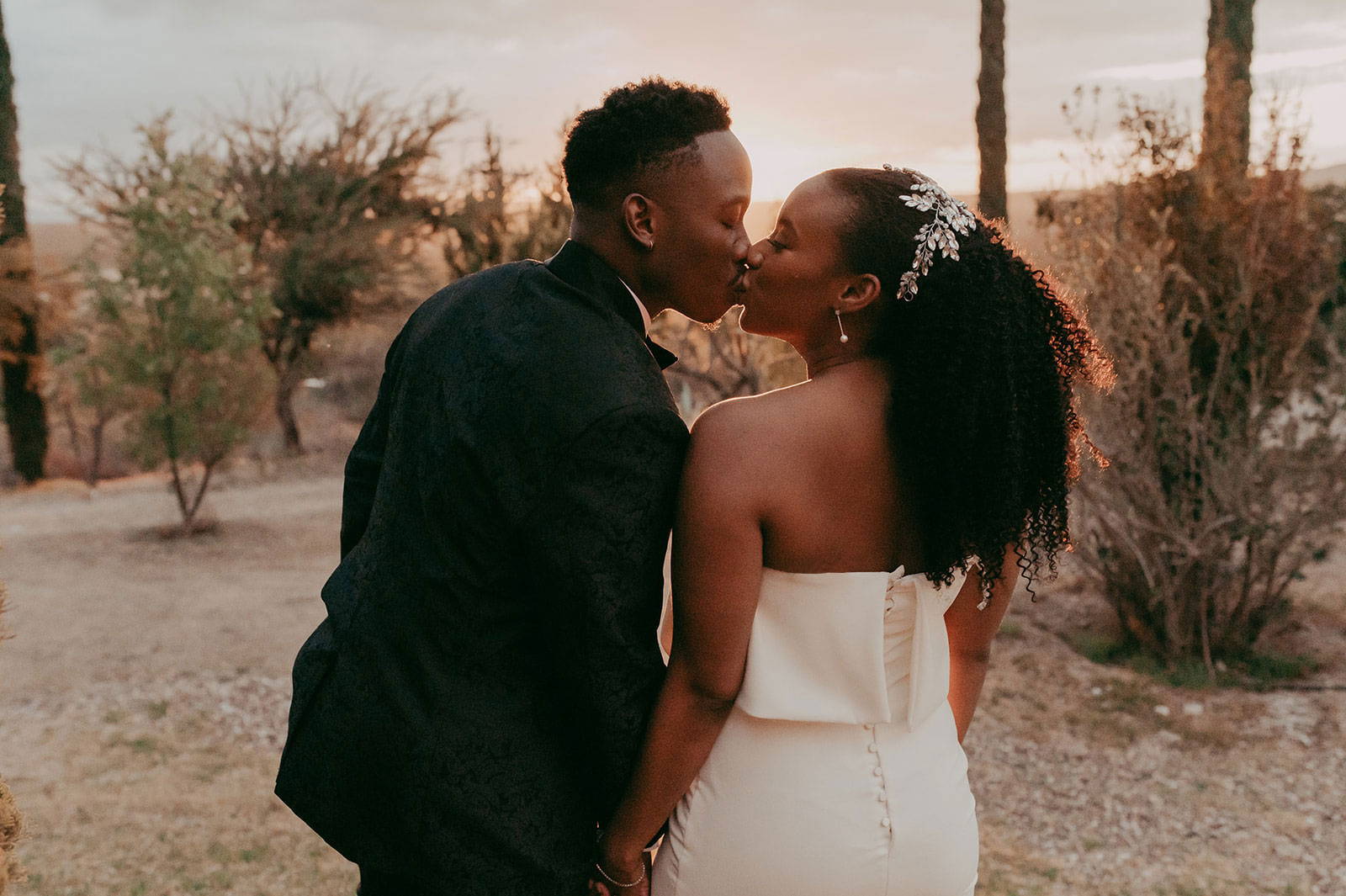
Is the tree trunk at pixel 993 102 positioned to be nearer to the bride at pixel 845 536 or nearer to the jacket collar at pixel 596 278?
the bride at pixel 845 536

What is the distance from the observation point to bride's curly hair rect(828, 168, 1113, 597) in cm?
175

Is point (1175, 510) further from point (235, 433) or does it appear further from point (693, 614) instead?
point (235, 433)

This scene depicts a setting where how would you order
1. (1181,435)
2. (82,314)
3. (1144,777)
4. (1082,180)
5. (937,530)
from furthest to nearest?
1. (82,314)
2. (1082,180)
3. (1181,435)
4. (1144,777)
5. (937,530)

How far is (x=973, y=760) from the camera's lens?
19.2 feet

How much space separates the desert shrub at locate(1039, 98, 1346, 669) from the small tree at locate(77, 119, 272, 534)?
27.2ft

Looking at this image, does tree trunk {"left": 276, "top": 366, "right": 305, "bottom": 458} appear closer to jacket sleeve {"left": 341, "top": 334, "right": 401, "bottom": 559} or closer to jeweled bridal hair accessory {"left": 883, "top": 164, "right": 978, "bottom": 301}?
jacket sleeve {"left": 341, "top": 334, "right": 401, "bottom": 559}

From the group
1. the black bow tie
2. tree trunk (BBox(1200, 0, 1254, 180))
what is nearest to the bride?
the black bow tie

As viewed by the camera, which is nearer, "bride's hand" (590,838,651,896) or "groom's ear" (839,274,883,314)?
"groom's ear" (839,274,883,314)

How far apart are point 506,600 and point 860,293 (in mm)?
775

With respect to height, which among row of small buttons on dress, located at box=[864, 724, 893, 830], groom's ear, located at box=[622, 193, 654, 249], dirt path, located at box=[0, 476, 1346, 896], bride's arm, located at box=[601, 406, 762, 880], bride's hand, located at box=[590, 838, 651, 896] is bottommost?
dirt path, located at box=[0, 476, 1346, 896]

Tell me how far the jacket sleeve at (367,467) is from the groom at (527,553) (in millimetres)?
176

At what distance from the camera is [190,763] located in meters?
5.69

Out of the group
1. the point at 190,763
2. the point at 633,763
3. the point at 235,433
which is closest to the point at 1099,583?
the point at 190,763

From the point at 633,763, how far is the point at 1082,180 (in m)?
6.28
